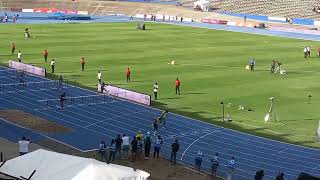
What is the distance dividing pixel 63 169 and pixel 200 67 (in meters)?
37.9

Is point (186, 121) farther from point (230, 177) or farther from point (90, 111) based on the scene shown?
point (230, 177)

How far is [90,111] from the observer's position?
33.7 metres

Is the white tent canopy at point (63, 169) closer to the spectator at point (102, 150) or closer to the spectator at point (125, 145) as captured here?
the spectator at point (102, 150)

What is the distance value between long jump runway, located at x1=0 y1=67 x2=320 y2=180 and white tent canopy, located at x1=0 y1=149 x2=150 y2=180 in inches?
448


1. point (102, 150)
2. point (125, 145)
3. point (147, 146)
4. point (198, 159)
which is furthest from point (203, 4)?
point (198, 159)

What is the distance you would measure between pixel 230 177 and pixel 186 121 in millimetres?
9522

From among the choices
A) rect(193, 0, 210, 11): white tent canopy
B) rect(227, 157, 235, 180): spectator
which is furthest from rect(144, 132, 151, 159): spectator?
rect(193, 0, 210, 11): white tent canopy

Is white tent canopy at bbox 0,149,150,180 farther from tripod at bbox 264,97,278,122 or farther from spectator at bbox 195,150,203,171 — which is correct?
tripod at bbox 264,97,278,122

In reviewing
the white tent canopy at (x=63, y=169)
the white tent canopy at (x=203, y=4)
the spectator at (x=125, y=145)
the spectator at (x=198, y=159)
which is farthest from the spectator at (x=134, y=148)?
the white tent canopy at (x=203, y=4)

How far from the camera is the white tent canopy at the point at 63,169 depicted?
1323 cm

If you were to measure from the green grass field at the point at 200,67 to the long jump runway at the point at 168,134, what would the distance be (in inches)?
65.6

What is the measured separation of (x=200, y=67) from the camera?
50.6 metres

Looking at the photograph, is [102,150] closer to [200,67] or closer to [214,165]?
[214,165]

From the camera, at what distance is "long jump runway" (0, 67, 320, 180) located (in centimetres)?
2562
